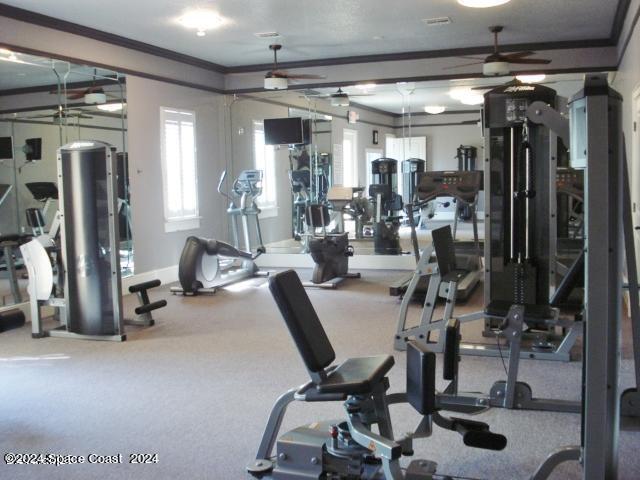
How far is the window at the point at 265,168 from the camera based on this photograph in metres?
8.73

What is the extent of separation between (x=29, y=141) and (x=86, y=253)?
4.67 feet

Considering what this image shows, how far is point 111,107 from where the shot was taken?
659cm

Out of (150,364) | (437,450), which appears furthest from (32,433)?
(437,450)

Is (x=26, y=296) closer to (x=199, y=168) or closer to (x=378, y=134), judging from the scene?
(x=199, y=168)

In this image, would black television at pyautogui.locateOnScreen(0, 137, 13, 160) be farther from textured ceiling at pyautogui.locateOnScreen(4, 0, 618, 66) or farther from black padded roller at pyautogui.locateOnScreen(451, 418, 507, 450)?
black padded roller at pyautogui.locateOnScreen(451, 418, 507, 450)

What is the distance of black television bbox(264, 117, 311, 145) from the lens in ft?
27.6

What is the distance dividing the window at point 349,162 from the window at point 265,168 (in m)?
0.99

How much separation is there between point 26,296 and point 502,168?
13.8 ft

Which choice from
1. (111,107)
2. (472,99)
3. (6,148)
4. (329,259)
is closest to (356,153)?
(472,99)

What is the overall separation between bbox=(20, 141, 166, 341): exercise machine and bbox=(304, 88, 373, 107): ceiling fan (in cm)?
399

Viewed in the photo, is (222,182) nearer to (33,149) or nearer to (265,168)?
(265,168)

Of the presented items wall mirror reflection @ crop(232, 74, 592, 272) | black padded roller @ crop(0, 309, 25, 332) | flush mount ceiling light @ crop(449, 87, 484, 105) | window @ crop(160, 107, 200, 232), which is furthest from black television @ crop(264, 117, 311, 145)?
black padded roller @ crop(0, 309, 25, 332)

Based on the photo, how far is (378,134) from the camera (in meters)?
8.63

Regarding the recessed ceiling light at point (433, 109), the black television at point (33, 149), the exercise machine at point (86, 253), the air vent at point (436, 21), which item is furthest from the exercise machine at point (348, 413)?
the recessed ceiling light at point (433, 109)
